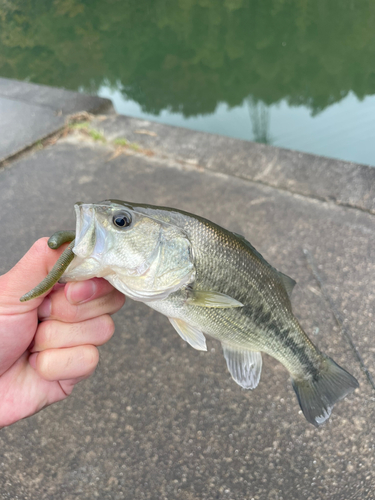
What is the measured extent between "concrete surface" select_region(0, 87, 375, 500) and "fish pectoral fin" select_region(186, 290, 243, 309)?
1.01m

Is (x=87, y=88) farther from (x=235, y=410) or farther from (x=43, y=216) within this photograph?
(x=235, y=410)

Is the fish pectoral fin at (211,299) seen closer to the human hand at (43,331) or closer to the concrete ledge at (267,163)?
the human hand at (43,331)

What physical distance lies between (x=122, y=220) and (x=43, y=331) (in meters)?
0.62

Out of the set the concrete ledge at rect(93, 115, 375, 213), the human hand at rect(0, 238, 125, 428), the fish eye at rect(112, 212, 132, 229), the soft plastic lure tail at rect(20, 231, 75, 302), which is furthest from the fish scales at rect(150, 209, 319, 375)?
the concrete ledge at rect(93, 115, 375, 213)

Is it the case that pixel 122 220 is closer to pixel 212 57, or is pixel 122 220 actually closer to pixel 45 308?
pixel 45 308

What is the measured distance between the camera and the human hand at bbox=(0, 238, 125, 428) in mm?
1322

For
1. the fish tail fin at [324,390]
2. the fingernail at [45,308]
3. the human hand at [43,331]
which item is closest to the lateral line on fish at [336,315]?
the fish tail fin at [324,390]

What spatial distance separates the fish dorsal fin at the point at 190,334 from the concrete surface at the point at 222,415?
0.79 metres

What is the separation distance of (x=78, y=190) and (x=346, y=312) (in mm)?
3032

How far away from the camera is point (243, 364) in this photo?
5.28ft

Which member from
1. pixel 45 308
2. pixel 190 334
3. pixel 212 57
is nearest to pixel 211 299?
pixel 190 334

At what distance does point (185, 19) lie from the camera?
47.2ft

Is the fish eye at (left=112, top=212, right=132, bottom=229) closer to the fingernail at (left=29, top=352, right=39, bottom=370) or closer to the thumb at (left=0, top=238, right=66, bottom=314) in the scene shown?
the thumb at (left=0, top=238, right=66, bottom=314)

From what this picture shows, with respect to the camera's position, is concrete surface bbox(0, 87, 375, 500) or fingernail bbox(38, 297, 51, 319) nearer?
fingernail bbox(38, 297, 51, 319)
